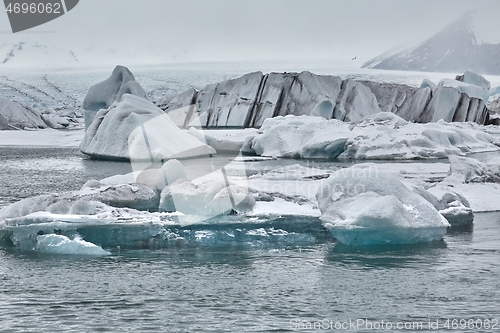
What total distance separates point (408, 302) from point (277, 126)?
17926mm

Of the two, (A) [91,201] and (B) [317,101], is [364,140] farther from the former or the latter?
(A) [91,201]

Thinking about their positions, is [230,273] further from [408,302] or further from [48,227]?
[48,227]

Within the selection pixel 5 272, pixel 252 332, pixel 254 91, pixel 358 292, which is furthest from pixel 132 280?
pixel 254 91

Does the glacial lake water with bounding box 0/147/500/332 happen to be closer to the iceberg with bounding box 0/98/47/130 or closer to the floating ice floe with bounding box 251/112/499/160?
the floating ice floe with bounding box 251/112/499/160

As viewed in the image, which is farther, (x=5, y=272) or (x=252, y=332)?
(x=5, y=272)

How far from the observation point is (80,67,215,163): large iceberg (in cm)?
1798

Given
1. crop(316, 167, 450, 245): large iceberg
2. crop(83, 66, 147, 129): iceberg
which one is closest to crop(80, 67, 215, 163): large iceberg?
crop(83, 66, 147, 129): iceberg

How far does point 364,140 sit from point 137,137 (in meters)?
8.12

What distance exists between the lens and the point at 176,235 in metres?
7.91

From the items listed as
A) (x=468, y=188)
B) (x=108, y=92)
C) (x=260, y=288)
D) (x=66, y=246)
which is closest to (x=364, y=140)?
(x=468, y=188)

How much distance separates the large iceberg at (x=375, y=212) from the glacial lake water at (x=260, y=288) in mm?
180

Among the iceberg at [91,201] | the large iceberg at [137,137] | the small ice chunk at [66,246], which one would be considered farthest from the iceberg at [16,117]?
the small ice chunk at [66,246]

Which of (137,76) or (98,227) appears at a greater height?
(137,76)

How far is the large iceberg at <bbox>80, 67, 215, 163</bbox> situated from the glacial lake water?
10.2m
